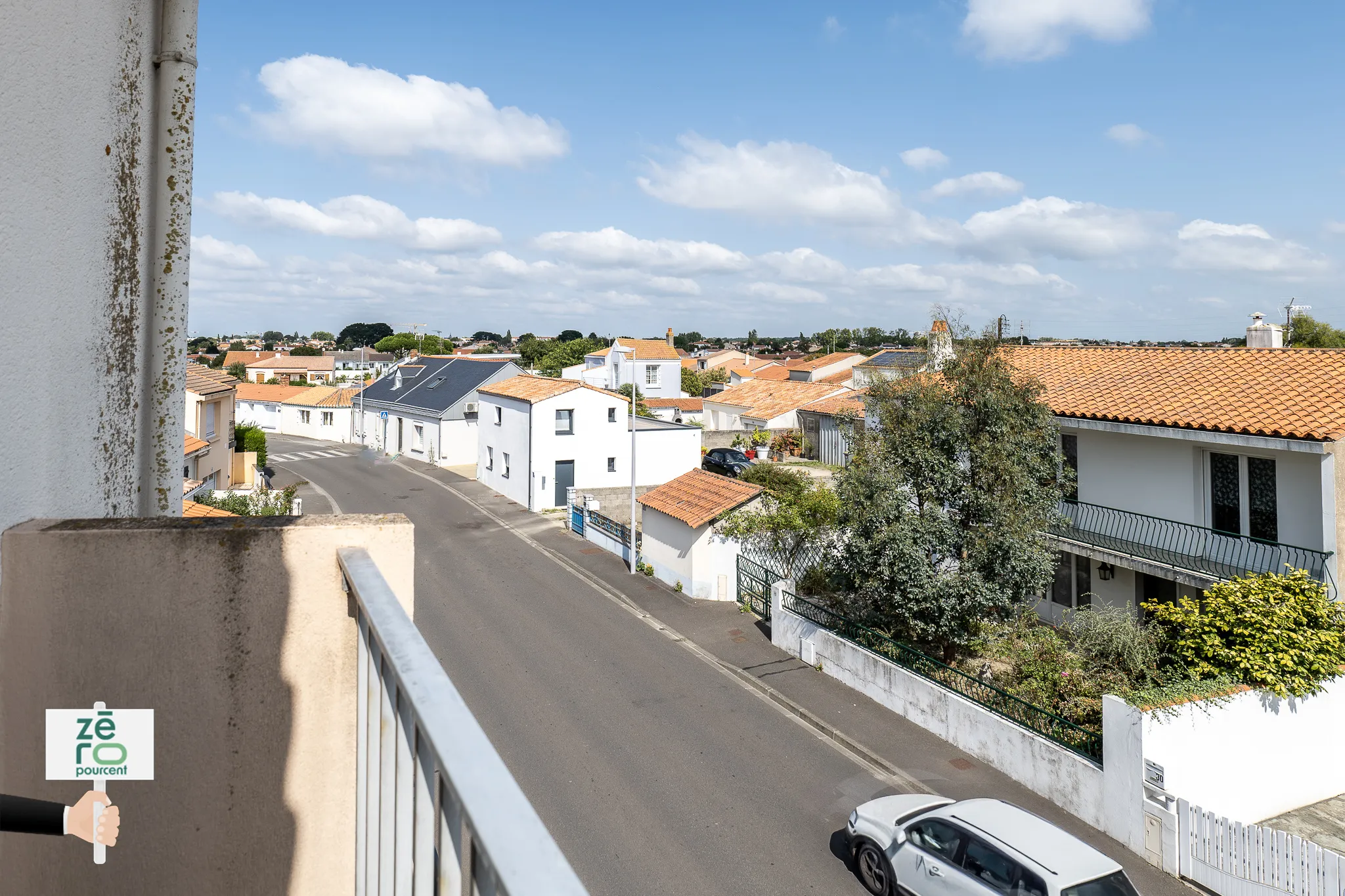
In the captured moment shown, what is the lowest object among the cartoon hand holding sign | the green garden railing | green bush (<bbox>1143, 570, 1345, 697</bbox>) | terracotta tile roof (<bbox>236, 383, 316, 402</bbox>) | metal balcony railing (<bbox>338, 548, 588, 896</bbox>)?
the green garden railing

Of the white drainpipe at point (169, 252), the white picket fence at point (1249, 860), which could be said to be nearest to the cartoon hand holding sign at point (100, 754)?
the white drainpipe at point (169, 252)

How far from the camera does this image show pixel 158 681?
2490 millimetres

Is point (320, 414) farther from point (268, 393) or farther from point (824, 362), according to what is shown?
point (824, 362)

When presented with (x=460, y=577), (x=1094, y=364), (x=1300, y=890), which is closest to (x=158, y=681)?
(x=1300, y=890)

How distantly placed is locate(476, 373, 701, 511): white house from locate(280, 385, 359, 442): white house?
22943mm

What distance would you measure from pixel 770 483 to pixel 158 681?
78.6ft

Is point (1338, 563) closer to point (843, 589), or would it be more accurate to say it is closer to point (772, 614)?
point (843, 589)

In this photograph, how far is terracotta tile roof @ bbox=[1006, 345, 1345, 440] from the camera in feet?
47.6

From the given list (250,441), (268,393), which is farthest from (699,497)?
(268,393)

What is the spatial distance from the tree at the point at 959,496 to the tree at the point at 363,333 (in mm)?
164793

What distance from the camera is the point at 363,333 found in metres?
171

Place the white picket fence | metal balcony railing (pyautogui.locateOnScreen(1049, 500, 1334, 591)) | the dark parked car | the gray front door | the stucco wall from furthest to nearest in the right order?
the dark parked car
the gray front door
metal balcony railing (pyautogui.locateOnScreen(1049, 500, 1334, 591))
the stucco wall
the white picket fence

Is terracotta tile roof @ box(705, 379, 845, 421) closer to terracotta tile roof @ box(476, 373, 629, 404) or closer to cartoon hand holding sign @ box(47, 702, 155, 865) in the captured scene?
terracotta tile roof @ box(476, 373, 629, 404)

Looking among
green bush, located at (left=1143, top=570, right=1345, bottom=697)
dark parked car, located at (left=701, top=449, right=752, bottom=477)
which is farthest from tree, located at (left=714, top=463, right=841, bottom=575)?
dark parked car, located at (left=701, top=449, right=752, bottom=477)
